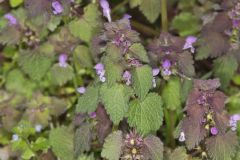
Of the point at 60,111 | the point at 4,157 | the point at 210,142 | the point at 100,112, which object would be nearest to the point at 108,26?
the point at 100,112

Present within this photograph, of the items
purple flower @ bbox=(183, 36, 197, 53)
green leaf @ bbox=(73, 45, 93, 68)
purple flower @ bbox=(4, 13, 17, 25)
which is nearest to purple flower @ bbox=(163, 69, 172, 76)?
→ purple flower @ bbox=(183, 36, 197, 53)

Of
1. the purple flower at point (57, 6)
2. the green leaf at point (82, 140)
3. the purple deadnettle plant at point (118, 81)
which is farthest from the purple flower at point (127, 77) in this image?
the purple flower at point (57, 6)

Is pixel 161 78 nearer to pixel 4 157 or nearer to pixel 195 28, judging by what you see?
pixel 195 28

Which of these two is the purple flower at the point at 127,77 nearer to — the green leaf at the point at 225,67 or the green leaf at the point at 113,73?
the green leaf at the point at 113,73

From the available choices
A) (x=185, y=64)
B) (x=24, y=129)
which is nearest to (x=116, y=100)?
(x=185, y=64)

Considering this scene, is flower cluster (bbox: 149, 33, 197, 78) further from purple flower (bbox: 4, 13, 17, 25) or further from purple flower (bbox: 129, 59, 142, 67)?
purple flower (bbox: 4, 13, 17, 25)

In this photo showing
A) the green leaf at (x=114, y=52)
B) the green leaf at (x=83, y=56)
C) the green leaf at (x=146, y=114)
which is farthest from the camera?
the green leaf at (x=83, y=56)

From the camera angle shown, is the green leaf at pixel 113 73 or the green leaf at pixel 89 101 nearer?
the green leaf at pixel 113 73
